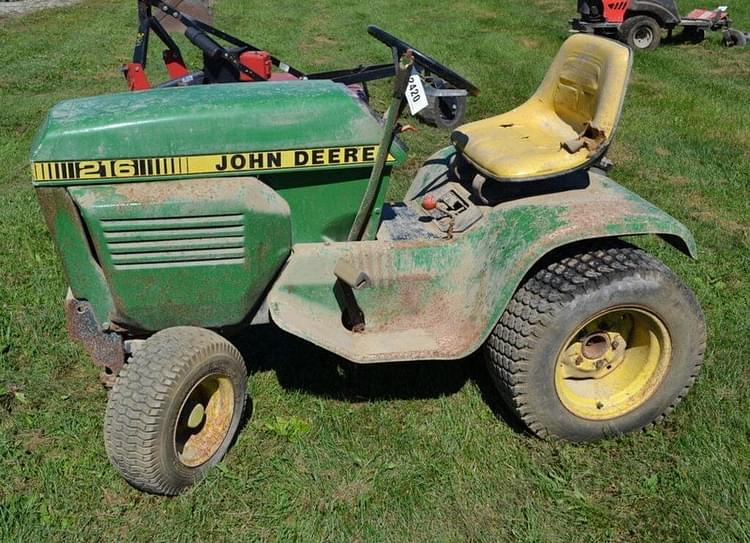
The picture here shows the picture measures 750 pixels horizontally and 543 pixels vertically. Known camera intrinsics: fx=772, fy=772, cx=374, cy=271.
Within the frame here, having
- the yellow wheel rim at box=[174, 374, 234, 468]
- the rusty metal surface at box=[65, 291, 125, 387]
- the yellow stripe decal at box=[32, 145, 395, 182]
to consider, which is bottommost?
the yellow wheel rim at box=[174, 374, 234, 468]

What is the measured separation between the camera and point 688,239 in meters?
3.12

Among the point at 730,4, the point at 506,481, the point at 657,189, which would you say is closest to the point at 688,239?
the point at 506,481

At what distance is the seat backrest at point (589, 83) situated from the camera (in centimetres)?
317

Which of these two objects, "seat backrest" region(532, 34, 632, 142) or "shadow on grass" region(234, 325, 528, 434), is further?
"shadow on grass" region(234, 325, 528, 434)

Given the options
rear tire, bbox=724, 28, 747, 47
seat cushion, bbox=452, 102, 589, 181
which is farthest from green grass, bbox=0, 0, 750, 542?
rear tire, bbox=724, 28, 747, 47

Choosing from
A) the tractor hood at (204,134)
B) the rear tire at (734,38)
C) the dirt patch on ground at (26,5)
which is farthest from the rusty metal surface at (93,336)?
the dirt patch on ground at (26,5)

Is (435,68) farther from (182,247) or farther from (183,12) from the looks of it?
(183,12)

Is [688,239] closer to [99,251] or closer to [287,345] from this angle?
[287,345]

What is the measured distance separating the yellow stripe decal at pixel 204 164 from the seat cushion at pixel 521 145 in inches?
19.7

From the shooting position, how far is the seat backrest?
3.17m

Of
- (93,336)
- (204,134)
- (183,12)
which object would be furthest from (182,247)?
(183,12)

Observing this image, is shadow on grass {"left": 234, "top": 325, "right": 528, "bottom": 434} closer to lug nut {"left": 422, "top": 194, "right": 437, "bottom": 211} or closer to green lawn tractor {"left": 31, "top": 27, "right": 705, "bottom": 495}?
green lawn tractor {"left": 31, "top": 27, "right": 705, "bottom": 495}

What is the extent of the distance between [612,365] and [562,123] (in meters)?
1.17

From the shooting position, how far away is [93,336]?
2.96 meters
